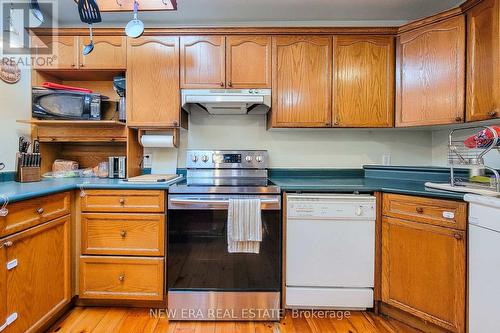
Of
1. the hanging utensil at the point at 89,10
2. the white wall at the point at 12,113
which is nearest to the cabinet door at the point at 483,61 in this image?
the hanging utensil at the point at 89,10

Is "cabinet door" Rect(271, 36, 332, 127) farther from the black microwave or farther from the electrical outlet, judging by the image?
the black microwave

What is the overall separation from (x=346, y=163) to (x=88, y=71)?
2409mm

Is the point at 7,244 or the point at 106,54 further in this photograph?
the point at 106,54

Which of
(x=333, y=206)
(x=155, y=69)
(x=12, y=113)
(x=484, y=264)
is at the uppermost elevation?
(x=155, y=69)

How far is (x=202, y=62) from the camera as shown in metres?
2.09

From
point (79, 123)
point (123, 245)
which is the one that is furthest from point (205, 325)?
point (79, 123)

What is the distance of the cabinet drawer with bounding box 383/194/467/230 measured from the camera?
56.5 inches

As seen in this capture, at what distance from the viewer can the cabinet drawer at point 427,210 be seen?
1435mm

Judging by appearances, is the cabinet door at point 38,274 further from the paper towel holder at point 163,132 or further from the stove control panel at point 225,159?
the stove control panel at point 225,159

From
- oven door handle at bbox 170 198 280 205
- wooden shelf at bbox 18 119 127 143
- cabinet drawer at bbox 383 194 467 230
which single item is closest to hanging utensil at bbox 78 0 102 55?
wooden shelf at bbox 18 119 127 143

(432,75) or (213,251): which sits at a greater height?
(432,75)

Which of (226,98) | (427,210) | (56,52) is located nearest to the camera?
(427,210)

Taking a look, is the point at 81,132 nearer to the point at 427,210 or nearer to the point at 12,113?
the point at 12,113

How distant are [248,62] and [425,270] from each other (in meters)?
1.91
